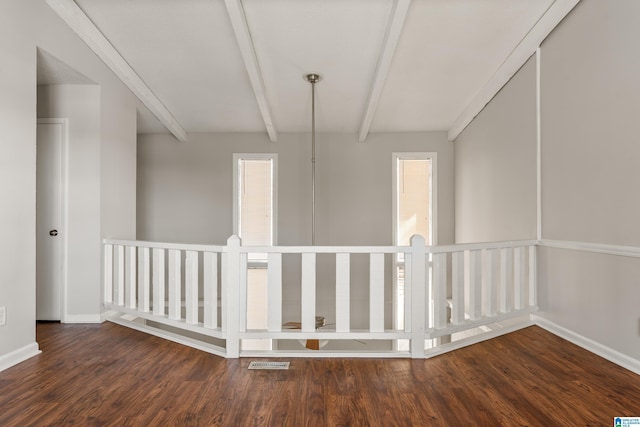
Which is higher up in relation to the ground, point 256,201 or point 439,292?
point 256,201

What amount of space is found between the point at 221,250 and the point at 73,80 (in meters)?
2.35

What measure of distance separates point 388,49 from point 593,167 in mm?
2008

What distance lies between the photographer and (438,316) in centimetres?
317

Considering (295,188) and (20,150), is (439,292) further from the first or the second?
(295,188)

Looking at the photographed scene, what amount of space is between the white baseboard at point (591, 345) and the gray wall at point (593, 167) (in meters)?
0.04

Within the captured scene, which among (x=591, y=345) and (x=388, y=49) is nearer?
(x=591, y=345)

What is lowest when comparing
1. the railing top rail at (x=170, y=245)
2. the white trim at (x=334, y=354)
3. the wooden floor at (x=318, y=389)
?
the wooden floor at (x=318, y=389)

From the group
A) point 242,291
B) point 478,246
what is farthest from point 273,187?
point 478,246

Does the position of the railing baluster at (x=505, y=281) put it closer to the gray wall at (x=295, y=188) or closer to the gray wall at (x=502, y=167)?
the gray wall at (x=502, y=167)

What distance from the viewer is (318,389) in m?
2.48

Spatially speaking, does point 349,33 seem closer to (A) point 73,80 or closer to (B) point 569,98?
(B) point 569,98

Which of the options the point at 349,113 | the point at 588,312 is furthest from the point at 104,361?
the point at 349,113

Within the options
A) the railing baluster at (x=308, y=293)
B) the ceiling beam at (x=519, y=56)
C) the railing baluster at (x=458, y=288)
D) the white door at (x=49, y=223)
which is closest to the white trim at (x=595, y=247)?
the railing baluster at (x=458, y=288)

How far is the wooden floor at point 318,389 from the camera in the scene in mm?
2127
